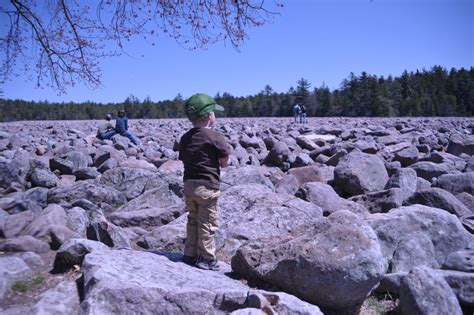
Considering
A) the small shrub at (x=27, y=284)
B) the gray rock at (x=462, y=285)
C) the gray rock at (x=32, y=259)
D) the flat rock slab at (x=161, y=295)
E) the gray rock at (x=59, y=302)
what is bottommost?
the gray rock at (x=462, y=285)

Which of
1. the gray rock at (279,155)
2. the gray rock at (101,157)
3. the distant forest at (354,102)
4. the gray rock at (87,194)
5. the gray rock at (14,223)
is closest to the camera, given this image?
the gray rock at (14,223)

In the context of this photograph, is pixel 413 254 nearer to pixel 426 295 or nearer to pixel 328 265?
pixel 426 295

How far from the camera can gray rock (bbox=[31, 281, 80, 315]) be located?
3119mm

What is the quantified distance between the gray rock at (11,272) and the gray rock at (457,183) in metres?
7.04

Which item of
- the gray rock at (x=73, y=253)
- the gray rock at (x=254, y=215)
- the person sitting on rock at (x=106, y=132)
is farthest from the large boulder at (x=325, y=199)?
the person sitting on rock at (x=106, y=132)

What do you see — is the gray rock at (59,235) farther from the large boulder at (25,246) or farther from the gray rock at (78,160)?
the gray rock at (78,160)

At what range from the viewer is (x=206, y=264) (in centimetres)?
414

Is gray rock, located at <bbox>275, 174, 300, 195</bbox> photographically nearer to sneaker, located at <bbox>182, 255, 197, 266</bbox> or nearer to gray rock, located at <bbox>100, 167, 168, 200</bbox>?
gray rock, located at <bbox>100, 167, 168, 200</bbox>

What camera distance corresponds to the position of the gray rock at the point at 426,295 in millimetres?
3650

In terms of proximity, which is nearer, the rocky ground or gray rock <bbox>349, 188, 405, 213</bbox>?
the rocky ground

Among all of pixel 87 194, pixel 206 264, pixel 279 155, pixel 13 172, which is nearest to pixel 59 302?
pixel 206 264

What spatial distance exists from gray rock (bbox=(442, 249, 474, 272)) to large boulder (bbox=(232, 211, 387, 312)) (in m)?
1.07

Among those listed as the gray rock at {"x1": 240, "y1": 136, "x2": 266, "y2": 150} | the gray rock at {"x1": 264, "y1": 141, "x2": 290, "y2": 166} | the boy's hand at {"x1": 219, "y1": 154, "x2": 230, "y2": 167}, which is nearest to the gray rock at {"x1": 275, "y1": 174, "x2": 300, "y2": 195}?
the gray rock at {"x1": 264, "y1": 141, "x2": 290, "y2": 166}

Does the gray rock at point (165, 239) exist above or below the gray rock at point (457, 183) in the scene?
below
